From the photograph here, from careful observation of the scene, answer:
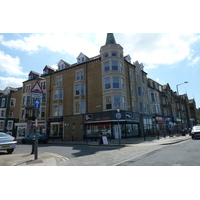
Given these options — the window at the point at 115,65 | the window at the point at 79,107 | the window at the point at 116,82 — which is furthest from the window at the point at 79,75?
the window at the point at 116,82

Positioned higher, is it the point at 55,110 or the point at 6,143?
the point at 55,110

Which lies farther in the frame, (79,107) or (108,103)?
(79,107)

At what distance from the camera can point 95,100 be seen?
2502 cm

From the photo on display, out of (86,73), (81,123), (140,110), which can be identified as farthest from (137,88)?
(81,123)

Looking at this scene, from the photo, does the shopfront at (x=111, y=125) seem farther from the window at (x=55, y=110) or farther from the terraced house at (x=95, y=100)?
the window at (x=55, y=110)

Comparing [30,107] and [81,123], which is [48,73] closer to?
[30,107]

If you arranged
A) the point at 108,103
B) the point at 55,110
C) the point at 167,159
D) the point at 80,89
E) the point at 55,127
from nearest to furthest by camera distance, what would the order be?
1. the point at 167,159
2. the point at 108,103
3. the point at 80,89
4. the point at 55,127
5. the point at 55,110

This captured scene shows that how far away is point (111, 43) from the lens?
26.0 metres

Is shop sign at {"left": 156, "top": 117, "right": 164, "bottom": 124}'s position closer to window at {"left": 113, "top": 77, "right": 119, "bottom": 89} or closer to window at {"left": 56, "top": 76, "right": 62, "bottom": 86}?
window at {"left": 113, "top": 77, "right": 119, "bottom": 89}

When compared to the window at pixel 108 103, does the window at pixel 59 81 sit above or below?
above

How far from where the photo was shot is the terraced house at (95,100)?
23422mm

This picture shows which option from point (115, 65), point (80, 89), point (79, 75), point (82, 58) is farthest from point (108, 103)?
point (82, 58)

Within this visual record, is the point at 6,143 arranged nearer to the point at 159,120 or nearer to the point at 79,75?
the point at 79,75

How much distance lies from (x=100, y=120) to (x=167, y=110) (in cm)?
2547
